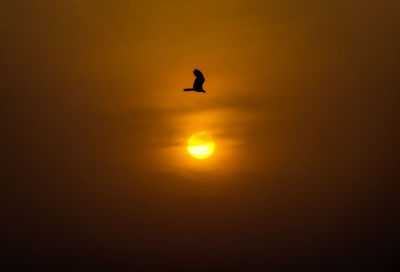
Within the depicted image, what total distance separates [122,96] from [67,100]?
12.8 inches

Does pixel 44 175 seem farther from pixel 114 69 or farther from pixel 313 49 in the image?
pixel 313 49

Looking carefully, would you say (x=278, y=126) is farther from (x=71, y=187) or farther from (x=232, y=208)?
(x=71, y=187)

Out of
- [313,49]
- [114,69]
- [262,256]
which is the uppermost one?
[313,49]

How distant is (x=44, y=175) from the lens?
4145mm

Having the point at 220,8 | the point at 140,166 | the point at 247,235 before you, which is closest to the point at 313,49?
the point at 220,8

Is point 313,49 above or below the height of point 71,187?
above

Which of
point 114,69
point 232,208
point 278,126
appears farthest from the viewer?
point 232,208

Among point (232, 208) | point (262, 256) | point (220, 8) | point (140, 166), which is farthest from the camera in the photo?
point (262, 256)

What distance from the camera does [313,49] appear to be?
135 inches

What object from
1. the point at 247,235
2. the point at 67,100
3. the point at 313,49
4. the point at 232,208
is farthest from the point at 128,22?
the point at 247,235

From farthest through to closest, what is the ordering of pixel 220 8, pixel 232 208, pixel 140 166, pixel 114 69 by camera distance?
1. pixel 232 208
2. pixel 140 166
3. pixel 114 69
4. pixel 220 8

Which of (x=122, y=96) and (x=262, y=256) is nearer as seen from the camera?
(x=122, y=96)

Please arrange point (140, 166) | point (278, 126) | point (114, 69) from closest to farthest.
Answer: point (114, 69) → point (278, 126) → point (140, 166)

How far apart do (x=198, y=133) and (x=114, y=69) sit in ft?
2.21
